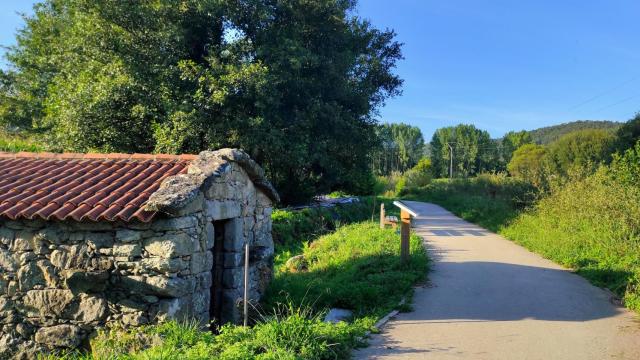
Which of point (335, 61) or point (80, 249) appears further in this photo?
point (335, 61)

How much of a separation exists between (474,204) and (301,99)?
11.4 metres

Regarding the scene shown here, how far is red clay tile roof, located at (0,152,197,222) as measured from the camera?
612 centimetres

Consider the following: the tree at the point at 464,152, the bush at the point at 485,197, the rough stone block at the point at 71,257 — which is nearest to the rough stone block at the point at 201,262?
the rough stone block at the point at 71,257

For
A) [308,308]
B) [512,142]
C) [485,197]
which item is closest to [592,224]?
[308,308]

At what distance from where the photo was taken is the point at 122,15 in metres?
14.2

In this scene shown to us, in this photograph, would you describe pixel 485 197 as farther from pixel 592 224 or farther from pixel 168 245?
pixel 168 245

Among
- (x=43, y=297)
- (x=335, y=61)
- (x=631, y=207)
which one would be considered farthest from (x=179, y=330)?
(x=335, y=61)

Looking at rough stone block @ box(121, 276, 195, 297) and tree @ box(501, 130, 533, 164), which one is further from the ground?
tree @ box(501, 130, 533, 164)

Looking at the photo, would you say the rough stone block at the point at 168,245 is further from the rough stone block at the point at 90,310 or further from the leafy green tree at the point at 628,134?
the leafy green tree at the point at 628,134

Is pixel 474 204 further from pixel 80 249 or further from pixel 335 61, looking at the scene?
pixel 80 249

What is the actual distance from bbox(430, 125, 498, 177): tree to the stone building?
60589 millimetres

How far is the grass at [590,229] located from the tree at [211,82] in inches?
270

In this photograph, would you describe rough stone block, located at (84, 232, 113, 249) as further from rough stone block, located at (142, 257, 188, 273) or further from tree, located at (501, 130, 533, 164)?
tree, located at (501, 130, 533, 164)

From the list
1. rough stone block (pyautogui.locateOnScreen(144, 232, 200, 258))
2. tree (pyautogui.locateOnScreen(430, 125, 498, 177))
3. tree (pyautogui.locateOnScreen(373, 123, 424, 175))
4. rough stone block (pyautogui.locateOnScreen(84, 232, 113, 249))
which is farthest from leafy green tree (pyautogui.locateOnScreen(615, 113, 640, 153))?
tree (pyautogui.locateOnScreen(373, 123, 424, 175))
